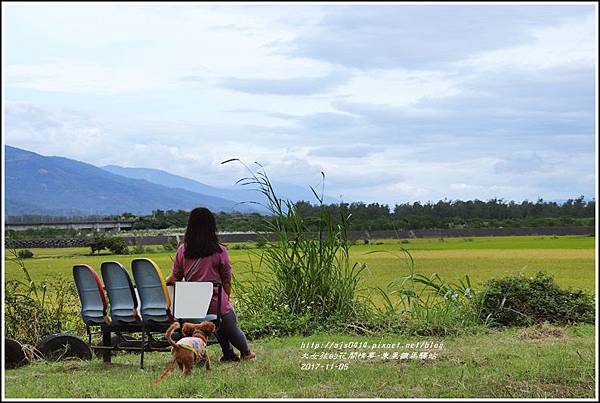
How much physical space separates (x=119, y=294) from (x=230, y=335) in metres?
0.91

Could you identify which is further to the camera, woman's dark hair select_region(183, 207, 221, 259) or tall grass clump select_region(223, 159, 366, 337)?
tall grass clump select_region(223, 159, 366, 337)

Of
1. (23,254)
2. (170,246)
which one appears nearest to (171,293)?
(23,254)

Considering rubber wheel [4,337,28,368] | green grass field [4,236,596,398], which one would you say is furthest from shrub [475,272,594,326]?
rubber wheel [4,337,28,368]

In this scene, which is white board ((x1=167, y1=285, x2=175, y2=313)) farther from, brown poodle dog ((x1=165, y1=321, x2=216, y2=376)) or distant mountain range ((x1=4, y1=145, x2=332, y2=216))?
distant mountain range ((x1=4, y1=145, x2=332, y2=216))

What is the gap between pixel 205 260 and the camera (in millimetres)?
6359

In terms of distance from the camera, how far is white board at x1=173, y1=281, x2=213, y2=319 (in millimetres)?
6285

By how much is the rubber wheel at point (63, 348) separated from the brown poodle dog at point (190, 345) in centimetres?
122

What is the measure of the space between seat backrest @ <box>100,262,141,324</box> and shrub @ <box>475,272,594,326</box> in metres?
4.14

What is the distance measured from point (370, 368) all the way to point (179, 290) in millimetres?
1527

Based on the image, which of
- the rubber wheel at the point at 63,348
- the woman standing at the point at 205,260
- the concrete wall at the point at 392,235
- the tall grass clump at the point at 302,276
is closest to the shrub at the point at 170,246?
the concrete wall at the point at 392,235

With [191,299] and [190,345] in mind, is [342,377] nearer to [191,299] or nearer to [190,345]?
[190,345]

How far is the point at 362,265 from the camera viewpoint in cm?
930

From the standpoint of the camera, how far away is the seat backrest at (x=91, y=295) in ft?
21.3

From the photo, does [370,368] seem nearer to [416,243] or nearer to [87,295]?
[87,295]
